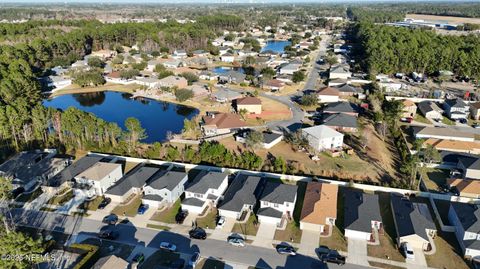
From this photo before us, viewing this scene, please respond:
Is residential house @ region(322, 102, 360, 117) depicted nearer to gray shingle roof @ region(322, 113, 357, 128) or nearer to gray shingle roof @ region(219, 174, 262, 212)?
gray shingle roof @ region(322, 113, 357, 128)

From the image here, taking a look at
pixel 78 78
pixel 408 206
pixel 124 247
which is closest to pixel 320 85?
pixel 408 206

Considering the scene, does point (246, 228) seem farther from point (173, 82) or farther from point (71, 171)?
point (173, 82)

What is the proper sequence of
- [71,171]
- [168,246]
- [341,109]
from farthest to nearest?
[341,109]
[71,171]
[168,246]

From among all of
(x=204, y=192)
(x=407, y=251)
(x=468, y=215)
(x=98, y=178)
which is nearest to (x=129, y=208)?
(x=98, y=178)

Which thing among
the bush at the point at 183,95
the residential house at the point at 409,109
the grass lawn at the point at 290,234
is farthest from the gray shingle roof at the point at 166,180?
the residential house at the point at 409,109

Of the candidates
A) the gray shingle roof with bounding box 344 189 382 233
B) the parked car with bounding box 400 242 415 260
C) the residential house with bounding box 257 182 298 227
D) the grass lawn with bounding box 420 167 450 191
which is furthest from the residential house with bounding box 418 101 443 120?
the parked car with bounding box 400 242 415 260

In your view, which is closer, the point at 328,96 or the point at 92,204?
the point at 92,204

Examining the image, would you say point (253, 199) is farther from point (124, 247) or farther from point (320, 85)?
point (320, 85)
